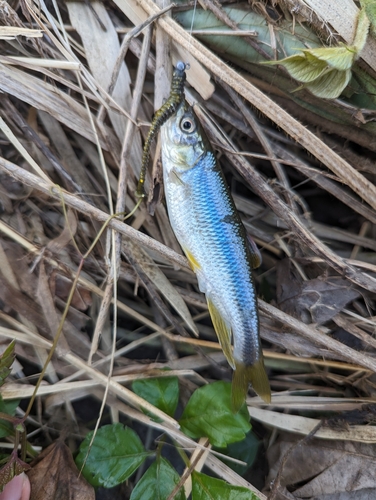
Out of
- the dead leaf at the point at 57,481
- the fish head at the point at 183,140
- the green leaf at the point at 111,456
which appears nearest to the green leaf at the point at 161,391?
the green leaf at the point at 111,456

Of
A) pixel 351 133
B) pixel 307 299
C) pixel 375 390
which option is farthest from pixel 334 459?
pixel 351 133

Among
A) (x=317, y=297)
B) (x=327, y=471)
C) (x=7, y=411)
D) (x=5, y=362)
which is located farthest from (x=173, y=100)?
(x=327, y=471)

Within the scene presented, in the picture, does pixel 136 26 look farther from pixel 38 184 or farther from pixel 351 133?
pixel 351 133

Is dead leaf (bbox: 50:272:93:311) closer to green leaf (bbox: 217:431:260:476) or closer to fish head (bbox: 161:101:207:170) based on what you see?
fish head (bbox: 161:101:207:170)

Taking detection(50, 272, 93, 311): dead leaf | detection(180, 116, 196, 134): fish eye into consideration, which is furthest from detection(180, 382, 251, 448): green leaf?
detection(180, 116, 196, 134): fish eye

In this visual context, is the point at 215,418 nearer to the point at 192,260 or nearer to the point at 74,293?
the point at 192,260

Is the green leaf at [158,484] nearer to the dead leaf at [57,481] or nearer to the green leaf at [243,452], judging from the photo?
the dead leaf at [57,481]
